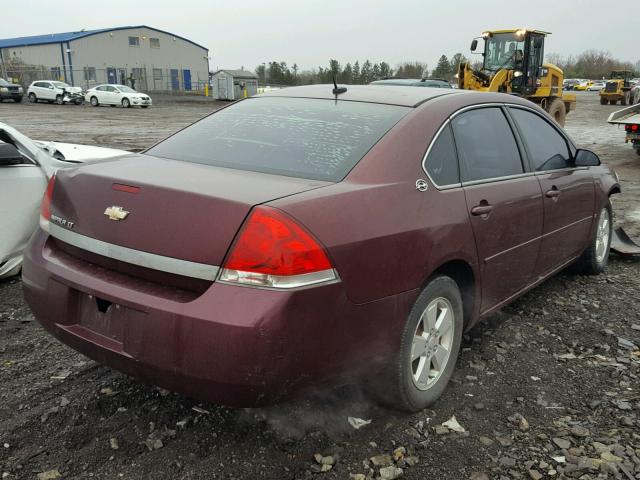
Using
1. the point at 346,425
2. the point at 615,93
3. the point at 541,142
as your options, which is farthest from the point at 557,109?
the point at 615,93

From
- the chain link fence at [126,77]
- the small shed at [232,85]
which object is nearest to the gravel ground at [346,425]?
the small shed at [232,85]

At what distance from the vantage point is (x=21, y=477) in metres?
2.37

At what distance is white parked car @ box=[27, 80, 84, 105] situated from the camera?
1435 inches

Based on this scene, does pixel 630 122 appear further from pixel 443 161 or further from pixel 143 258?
pixel 143 258

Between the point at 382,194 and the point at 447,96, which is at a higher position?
the point at 447,96

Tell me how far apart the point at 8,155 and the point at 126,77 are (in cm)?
5209

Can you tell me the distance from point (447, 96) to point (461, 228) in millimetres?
854

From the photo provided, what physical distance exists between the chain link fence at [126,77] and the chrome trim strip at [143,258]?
158 ft

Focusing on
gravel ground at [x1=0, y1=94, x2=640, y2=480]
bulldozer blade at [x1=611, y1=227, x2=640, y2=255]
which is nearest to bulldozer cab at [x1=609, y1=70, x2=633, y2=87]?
bulldozer blade at [x1=611, y1=227, x2=640, y2=255]

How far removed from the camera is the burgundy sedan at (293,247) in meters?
2.13

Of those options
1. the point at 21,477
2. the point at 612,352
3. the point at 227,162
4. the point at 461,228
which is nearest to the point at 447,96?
the point at 461,228

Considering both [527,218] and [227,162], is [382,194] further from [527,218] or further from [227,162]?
[527,218]

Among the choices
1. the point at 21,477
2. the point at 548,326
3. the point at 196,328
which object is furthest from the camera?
the point at 548,326

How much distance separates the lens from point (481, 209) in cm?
304
